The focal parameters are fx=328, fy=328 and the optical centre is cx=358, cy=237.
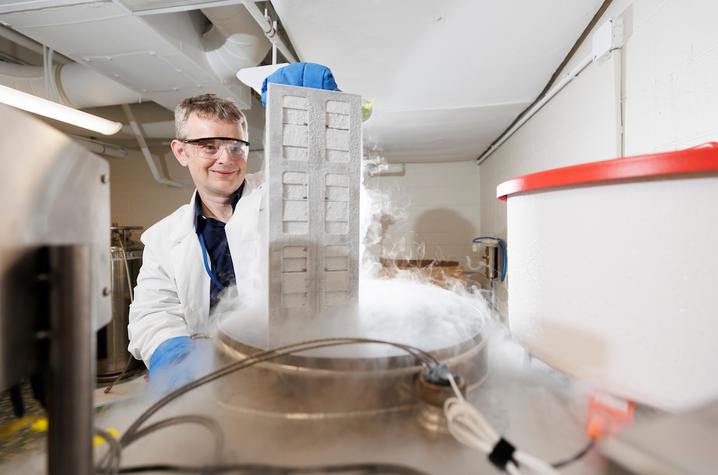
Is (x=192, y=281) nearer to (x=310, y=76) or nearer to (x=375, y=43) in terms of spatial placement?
(x=310, y=76)

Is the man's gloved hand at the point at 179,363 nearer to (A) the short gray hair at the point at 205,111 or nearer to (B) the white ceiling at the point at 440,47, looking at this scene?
(A) the short gray hair at the point at 205,111

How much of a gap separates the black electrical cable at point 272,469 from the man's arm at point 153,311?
0.79 meters

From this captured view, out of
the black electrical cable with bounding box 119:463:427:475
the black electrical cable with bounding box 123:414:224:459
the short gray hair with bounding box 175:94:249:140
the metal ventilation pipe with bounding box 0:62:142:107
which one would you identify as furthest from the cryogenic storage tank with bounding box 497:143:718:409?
the metal ventilation pipe with bounding box 0:62:142:107

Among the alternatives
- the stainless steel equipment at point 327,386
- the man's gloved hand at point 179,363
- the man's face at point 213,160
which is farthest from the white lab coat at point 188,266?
the stainless steel equipment at point 327,386

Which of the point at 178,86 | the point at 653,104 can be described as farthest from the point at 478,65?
the point at 178,86

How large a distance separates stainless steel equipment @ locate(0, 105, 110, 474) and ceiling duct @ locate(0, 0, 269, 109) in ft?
4.93

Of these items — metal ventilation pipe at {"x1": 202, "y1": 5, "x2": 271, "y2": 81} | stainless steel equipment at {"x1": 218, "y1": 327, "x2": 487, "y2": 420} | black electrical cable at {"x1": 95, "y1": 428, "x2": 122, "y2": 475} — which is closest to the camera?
black electrical cable at {"x1": 95, "y1": 428, "x2": 122, "y2": 475}

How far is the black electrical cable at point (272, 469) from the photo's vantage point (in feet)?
1.24

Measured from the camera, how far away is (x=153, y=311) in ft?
4.02

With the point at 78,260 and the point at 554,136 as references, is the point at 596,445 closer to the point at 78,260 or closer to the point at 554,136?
the point at 78,260

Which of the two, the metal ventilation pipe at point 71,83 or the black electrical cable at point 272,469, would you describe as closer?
the black electrical cable at point 272,469

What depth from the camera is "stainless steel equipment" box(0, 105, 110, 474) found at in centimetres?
25

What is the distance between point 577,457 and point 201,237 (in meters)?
1.36

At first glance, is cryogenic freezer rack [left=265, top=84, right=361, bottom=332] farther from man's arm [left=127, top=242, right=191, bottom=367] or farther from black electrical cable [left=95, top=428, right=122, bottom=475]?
man's arm [left=127, top=242, right=191, bottom=367]
